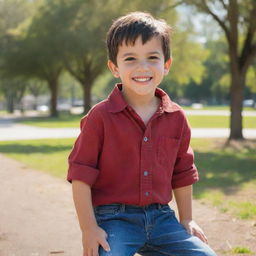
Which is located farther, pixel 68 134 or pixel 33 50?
pixel 33 50

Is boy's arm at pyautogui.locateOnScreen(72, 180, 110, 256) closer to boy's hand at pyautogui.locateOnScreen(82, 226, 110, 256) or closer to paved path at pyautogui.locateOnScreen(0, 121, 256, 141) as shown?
boy's hand at pyautogui.locateOnScreen(82, 226, 110, 256)

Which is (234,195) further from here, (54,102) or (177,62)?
(54,102)

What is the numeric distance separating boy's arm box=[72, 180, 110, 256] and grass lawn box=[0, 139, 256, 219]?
3080 mm

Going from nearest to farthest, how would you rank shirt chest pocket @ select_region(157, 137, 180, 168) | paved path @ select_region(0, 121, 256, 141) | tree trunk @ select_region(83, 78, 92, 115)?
shirt chest pocket @ select_region(157, 137, 180, 168)
paved path @ select_region(0, 121, 256, 141)
tree trunk @ select_region(83, 78, 92, 115)

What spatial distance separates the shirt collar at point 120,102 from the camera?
8.29 ft

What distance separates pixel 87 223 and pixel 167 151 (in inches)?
23.2

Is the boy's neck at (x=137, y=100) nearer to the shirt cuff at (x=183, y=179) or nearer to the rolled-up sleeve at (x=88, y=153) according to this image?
the rolled-up sleeve at (x=88, y=153)

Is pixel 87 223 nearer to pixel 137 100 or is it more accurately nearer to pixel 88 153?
pixel 88 153

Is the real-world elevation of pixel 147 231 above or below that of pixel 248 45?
below

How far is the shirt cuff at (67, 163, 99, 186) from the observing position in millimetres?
2420

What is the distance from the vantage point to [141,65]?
2506 millimetres

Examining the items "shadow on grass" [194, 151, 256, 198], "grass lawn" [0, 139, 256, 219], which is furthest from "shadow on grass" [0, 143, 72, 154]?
"shadow on grass" [194, 151, 256, 198]

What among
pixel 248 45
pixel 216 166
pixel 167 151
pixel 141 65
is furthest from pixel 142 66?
pixel 248 45

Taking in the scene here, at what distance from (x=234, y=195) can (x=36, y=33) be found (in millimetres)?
23412
